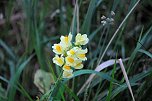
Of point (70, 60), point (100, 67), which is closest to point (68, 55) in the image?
point (70, 60)

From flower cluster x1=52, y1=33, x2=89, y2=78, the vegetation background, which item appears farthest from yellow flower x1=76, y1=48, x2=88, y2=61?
the vegetation background

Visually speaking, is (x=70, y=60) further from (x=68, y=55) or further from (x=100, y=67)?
(x=100, y=67)

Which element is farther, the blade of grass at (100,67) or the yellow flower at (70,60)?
the blade of grass at (100,67)

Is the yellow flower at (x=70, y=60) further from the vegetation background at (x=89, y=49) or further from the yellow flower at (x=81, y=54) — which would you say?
the vegetation background at (x=89, y=49)

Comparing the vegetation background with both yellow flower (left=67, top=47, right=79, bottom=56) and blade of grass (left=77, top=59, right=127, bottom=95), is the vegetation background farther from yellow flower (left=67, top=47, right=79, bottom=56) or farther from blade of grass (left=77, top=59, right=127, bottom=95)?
yellow flower (left=67, top=47, right=79, bottom=56)

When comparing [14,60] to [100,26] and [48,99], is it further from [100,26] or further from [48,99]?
[48,99]

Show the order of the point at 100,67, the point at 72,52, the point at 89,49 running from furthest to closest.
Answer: the point at 89,49, the point at 100,67, the point at 72,52

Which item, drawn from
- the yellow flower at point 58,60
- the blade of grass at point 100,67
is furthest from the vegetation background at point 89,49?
the yellow flower at point 58,60

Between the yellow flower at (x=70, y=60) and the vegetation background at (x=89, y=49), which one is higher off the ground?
the vegetation background at (x=89, y=49)
